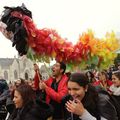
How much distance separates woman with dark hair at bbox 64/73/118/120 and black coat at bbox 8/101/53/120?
1160 millimetres

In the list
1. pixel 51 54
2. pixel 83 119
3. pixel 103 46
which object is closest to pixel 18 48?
pixel 51 54

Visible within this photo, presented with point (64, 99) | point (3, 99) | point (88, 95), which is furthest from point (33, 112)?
point (3, 99)

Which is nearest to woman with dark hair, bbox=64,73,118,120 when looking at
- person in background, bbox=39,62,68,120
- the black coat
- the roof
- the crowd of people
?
the crowd of people

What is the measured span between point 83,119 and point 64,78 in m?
2.74

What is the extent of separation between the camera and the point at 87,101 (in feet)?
11.6

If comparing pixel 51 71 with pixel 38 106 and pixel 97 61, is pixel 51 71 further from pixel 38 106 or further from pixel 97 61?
pixel 38 106

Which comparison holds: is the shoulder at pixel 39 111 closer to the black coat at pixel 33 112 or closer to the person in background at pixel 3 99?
the black coat at pixel 33 112

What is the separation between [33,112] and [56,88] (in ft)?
4.17

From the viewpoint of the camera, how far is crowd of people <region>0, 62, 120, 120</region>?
354 cm

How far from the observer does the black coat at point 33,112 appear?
4.78 meters

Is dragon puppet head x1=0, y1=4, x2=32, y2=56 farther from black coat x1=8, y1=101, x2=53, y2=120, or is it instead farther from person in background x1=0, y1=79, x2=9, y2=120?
person in background x1=0, y1=79, x2=9, y2=120

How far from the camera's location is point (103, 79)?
8477 mm

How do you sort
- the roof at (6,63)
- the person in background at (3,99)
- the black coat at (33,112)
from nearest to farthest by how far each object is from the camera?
the black coat at (33,112) < the person in background at (3,99) < the roof at (6,63)

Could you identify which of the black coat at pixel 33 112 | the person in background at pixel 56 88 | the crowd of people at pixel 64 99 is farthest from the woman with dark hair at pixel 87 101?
the person in background at pixel 56 88
